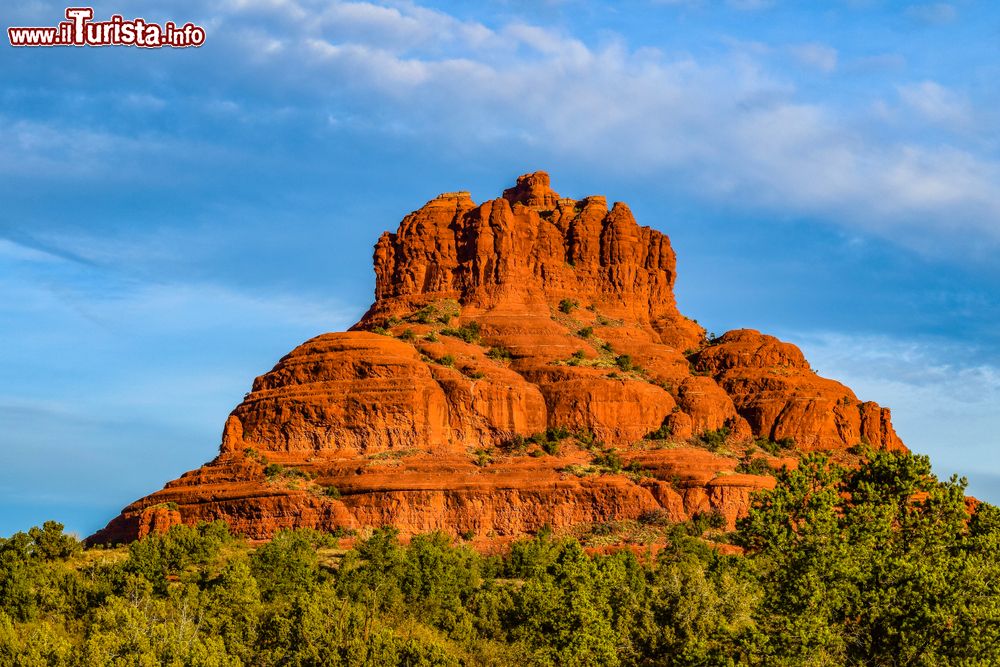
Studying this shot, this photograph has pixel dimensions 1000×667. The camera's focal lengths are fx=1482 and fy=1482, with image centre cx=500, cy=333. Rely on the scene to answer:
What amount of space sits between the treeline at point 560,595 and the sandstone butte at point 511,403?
7000 millimetres

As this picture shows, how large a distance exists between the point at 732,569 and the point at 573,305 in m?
87.1

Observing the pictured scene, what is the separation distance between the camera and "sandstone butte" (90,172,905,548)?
10994 cm

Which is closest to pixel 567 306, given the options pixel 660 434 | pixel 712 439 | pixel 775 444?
pixel 660 434

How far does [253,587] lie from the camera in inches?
3226

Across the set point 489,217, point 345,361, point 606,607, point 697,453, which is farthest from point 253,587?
point 489,217

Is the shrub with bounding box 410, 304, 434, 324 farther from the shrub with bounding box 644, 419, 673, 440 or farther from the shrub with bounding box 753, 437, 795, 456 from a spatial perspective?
the shrub with bounding box 753, 437, 795, 456

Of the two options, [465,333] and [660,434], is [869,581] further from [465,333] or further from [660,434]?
[465,333]

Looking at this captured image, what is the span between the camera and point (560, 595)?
71.9 meters

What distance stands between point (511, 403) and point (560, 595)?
50.4m

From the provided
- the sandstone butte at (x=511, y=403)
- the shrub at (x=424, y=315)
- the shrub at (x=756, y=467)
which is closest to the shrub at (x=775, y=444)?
the sandstone butte at (x=511, y=403)

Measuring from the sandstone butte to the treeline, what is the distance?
700 centimetres

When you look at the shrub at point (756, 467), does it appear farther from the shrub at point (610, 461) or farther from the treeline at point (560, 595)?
the treeline at point (560, 595)

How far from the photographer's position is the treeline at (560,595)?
4897 cm

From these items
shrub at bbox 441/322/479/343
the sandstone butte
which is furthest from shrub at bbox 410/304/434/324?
shrub at bbox 441/322/479/343
